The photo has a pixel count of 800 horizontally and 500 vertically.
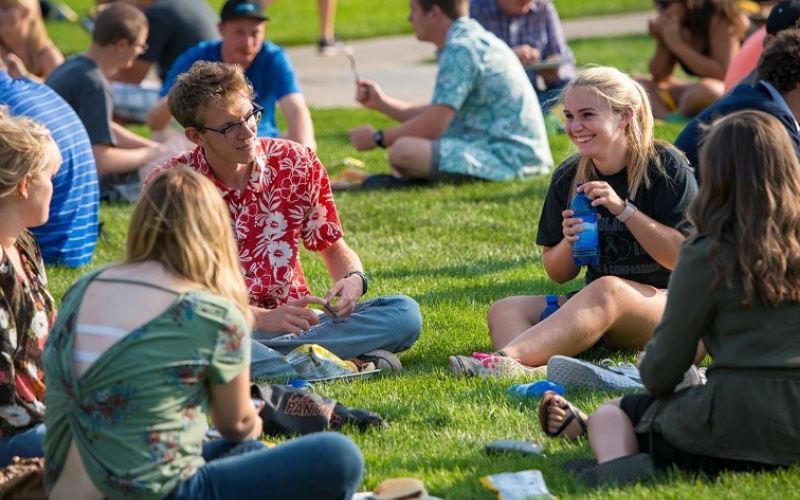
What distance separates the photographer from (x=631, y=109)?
17.6 ft

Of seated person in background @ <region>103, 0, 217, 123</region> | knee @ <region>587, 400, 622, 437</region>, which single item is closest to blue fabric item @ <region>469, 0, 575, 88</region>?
seated person in background @ <region>103, 0, 217, 123</region>

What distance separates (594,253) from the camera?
5.15m

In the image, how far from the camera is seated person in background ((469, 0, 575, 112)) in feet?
37.7

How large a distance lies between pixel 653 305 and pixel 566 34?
14078mm

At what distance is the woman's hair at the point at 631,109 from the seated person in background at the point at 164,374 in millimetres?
2236

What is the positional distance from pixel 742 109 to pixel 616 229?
1.13 meters

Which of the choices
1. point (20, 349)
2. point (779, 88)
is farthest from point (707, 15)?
point (20, 349)

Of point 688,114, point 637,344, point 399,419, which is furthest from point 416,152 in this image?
point 399,419

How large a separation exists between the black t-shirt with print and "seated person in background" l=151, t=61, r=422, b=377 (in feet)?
2.76

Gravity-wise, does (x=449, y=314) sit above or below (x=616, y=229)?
below

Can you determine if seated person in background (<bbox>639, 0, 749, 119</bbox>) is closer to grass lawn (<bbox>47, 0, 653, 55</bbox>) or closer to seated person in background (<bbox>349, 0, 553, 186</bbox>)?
seated person in background (<bbox>349, 0, 553, 186</bbox>)

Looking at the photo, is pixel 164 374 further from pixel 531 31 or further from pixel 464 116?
pixel 531 31

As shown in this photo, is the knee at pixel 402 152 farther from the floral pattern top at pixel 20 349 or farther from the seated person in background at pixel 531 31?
the floral pattern top at pixel 20 349

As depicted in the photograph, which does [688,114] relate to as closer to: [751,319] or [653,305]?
[653,305]
